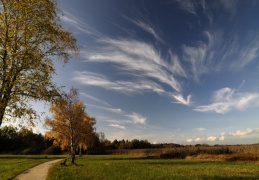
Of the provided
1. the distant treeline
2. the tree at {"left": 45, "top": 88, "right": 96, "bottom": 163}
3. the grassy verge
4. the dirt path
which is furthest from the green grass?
the distant treeline

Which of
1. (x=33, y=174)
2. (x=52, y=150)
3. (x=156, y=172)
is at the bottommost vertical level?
(x=33, y=174)

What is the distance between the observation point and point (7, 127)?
1278 centimetres

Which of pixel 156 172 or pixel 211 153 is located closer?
pixel 156 172

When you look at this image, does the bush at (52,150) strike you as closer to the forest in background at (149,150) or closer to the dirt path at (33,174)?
the forest in background at (149,150)

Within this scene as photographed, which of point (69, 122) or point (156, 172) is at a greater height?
point (69, 122)

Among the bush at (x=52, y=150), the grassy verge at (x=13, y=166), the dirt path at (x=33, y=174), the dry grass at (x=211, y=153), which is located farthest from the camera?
the bush at (x=52, y=150)

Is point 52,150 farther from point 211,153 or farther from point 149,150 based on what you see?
point 211,153

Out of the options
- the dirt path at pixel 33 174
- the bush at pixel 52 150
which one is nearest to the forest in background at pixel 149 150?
the bush at pixel 52 150

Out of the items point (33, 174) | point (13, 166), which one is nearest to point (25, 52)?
point (33, 174)

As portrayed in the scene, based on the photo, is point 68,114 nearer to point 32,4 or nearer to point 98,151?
point 32,4

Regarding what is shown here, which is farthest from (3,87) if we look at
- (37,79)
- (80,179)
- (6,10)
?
(80,179)

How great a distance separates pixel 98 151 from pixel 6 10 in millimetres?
80213

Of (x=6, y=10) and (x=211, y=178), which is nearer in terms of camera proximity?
(x=6, y=10)

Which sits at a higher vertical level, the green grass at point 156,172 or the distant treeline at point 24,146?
the distant treeline at point 24,146
